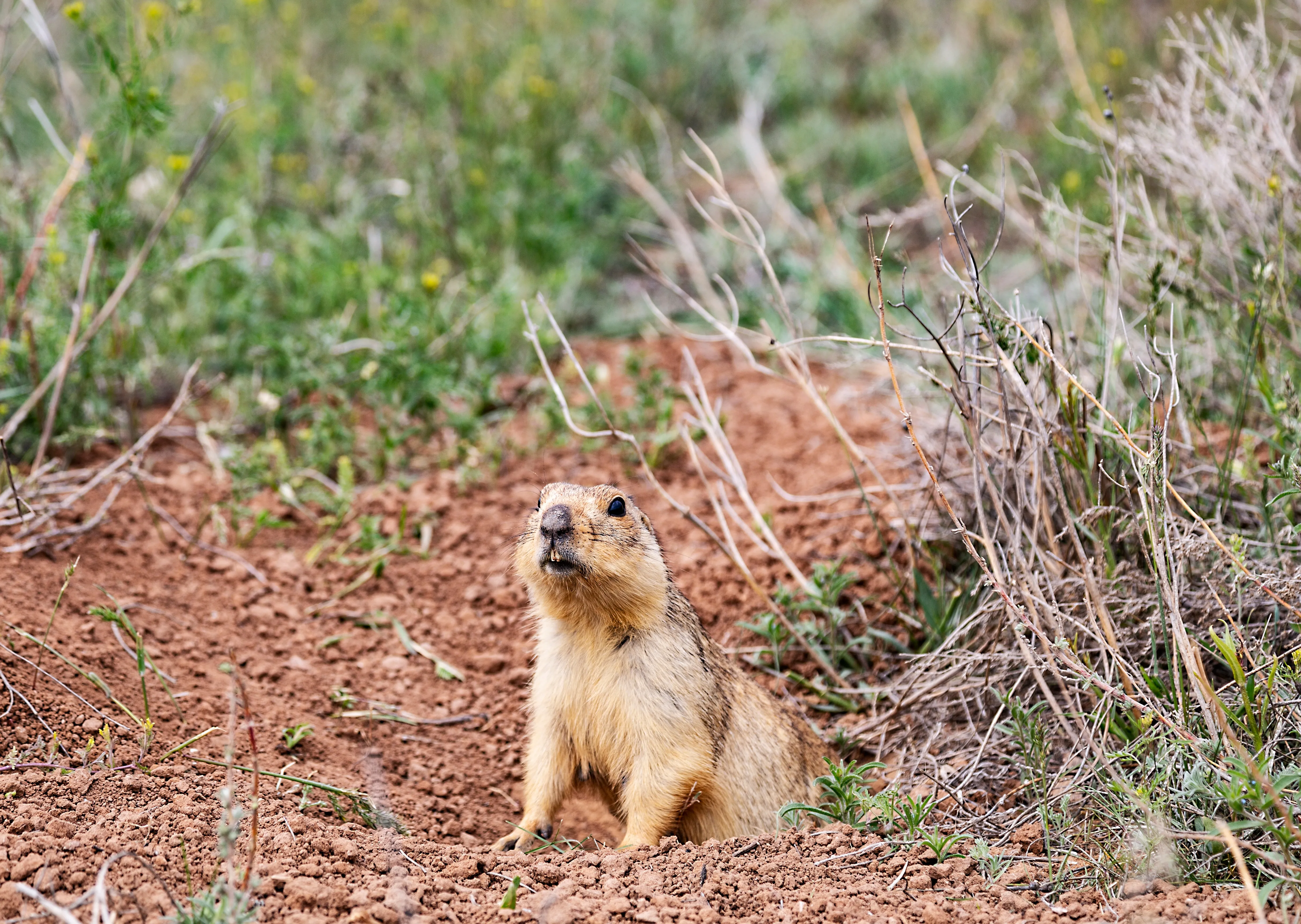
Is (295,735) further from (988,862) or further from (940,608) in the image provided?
(940,608)

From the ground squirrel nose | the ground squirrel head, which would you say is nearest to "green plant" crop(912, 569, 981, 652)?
the ground squirrel head

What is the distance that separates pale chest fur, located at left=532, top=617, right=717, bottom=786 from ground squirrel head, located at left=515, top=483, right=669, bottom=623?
0.33 ft

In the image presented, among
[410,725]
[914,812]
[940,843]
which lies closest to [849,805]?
[914,812]

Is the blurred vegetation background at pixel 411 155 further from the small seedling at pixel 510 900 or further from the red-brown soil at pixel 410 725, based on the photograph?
the small seedling at pixel 510 900

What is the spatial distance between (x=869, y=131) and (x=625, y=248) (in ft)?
7.01

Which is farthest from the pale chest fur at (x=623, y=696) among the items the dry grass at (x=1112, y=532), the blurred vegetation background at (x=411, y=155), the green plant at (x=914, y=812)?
the blurred vegetation background at (x=411, y=155)

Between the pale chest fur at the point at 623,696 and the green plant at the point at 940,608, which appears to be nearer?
the pale chest fur at the point at 623,696

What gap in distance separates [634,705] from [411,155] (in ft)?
15.0

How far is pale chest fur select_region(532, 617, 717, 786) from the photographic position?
3963 mm

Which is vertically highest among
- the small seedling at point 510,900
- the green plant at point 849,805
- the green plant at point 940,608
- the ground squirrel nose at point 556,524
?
the ground squirrel nose at point 556,524

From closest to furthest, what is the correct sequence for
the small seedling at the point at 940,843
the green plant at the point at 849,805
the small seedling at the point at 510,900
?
1. the small seedling at the point at 510,900
2. the small seedling at the point at 940,843
3. the green plant at the point at 849,805

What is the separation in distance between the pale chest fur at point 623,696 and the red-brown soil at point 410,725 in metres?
0.38

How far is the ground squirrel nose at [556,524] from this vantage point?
395cm

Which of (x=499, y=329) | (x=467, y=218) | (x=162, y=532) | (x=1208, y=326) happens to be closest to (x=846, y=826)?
(x=1208, y=326)
